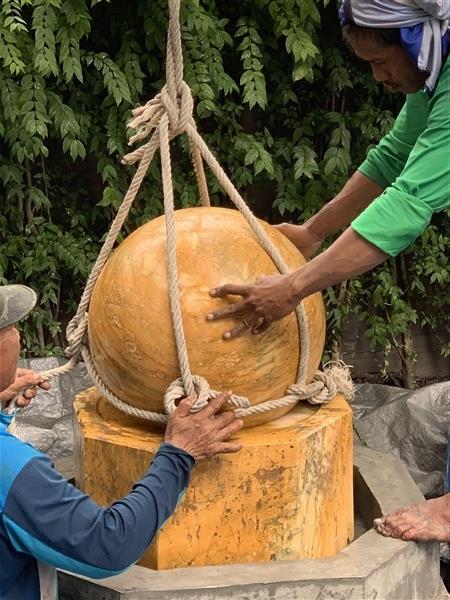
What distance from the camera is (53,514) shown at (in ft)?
5.71

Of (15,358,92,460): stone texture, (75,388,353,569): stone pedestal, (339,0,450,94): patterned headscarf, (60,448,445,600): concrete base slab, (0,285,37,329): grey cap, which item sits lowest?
(15,358,92,460): stone texture

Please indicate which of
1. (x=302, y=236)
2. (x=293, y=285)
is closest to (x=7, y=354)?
(x=293, y=285)

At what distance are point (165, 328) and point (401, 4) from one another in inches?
41.1

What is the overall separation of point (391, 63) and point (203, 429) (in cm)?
110

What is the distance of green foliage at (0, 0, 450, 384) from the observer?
164 inches

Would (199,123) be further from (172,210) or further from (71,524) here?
(71,524)

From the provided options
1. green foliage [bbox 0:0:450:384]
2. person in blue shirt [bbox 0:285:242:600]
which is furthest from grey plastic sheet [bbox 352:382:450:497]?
person in blue shirt [bbox 0:285:242:600]

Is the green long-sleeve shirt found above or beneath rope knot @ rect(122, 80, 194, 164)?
beneath

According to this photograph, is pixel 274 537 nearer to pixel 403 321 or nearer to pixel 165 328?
pixel 165 328

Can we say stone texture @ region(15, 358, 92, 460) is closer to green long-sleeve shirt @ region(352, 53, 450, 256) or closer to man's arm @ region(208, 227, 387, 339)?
man's arm @ region(208, 227, 387, 339)

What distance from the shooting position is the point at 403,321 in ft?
15.8

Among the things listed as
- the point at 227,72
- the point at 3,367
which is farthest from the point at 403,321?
the point at 3,367

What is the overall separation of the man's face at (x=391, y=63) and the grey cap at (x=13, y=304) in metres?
1.10

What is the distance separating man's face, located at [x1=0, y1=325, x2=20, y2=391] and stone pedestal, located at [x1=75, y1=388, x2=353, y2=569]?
481 millimetres
